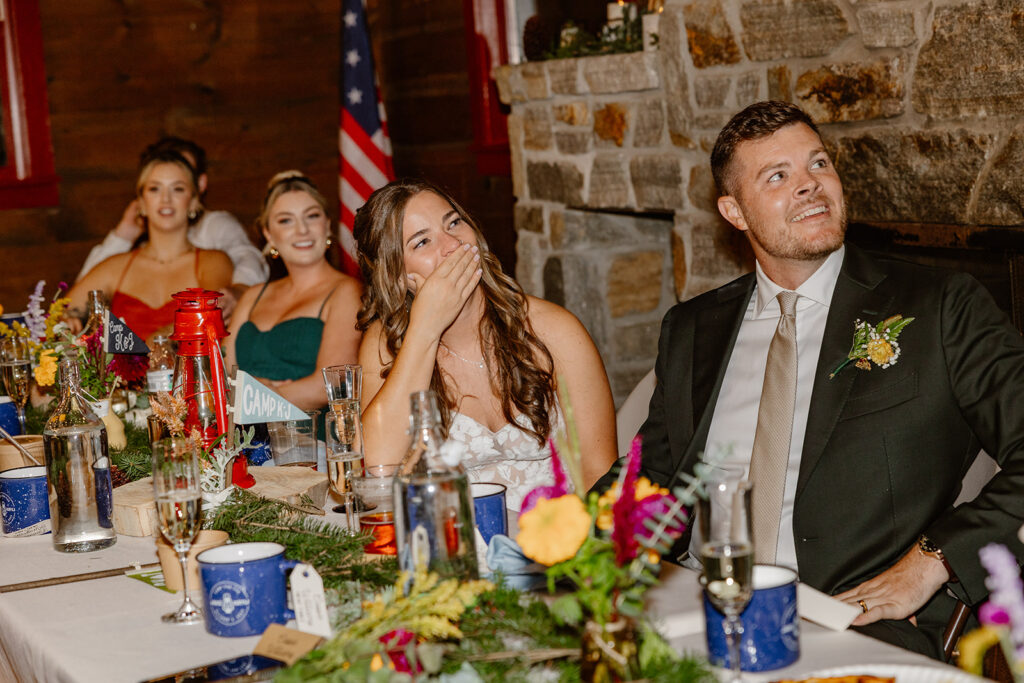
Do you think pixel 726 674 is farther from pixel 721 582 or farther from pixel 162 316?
pixel 162 316

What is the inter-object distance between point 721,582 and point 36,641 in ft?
3.08

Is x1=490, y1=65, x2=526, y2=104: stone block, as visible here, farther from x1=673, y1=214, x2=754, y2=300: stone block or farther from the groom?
the groom

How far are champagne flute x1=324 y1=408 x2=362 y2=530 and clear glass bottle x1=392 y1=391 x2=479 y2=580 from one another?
496 mm

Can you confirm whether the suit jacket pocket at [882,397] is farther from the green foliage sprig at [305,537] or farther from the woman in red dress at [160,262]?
the woman in red dress at [160,262]

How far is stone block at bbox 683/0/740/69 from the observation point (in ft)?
10.8

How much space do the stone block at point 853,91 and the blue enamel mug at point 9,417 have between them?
218 centimetres

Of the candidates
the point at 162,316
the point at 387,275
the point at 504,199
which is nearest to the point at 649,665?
the point at 387,275

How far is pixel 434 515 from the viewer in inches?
51.4

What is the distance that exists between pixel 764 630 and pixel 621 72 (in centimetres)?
287

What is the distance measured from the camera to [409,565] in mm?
1315

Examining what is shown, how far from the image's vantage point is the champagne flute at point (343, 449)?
1.85 metres

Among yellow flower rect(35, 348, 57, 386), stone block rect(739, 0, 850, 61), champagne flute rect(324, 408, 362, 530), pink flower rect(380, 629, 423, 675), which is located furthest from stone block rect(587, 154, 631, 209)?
pink flower rect(380, 629, 423, 675)

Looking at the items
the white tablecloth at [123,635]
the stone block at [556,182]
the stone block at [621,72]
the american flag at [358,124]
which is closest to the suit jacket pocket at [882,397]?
the white tablecloth at [123,635]

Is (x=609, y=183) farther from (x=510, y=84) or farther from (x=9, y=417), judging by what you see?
(x=9, y=417)
